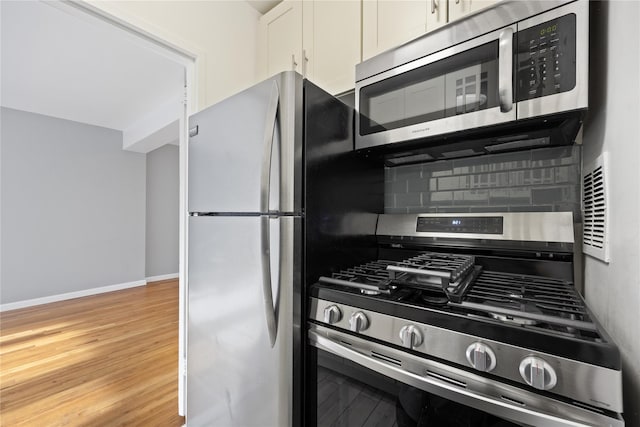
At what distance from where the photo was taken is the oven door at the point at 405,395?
61 cm

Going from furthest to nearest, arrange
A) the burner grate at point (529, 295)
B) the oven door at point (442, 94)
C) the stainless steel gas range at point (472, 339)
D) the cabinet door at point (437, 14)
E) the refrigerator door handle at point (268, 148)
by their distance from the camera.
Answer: the cabinet door at point (437, 14) < the refrigerator door handle at point (268, 148) < the oven door at point (442, 94) < the burner grate at point (529, 295) < the stainless steel gas range at point (472, 339)

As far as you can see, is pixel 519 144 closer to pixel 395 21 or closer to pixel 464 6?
pixel 464 6

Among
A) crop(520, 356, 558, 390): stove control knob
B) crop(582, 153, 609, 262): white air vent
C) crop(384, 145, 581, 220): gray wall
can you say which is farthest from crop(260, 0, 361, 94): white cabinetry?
crop(520, 356, 558, 390): stove control knob

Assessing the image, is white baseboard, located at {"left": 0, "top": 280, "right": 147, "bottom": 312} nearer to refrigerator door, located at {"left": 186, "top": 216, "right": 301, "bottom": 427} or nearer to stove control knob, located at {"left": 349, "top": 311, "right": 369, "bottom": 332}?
refrigerator door, located at {"left": 186, "top": 216, "right": 301, "bottom": 427}

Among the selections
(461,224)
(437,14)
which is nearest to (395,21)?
(437,14)

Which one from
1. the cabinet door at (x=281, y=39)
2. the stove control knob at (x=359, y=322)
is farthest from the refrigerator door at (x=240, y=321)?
the cabinet door at (x=281, y=39)

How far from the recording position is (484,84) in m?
1.01

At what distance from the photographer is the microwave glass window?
3.30ft

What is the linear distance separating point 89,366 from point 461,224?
10.0 feet

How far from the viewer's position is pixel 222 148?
128 centimetres

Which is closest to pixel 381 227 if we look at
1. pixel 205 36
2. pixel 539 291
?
pixel 539 291

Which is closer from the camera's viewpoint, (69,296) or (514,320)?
(514,320)

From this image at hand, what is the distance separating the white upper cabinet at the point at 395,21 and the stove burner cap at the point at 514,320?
46.1 inches

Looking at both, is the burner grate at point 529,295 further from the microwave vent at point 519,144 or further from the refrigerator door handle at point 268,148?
the refrigerator door handle at point 268,148
